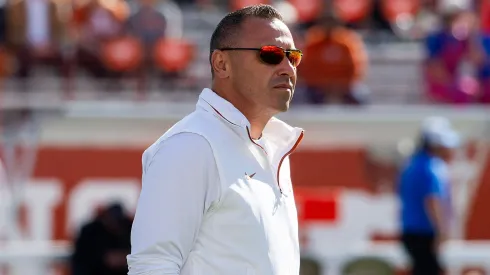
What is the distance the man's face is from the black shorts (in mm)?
5849

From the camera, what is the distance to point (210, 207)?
115 inches

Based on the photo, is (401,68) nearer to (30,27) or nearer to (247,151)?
(30,27)

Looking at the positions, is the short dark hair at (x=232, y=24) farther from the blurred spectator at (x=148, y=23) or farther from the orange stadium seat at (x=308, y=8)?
the orange stadium seat at (x=308, y=8)

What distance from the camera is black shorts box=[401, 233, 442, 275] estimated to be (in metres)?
8.74

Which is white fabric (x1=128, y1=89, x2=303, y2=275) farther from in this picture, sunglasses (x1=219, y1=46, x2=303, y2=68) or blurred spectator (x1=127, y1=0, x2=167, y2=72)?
blurred spectator (x1=127, y1=0, x2=167, y2=72)

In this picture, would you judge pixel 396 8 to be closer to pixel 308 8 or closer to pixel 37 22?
pixel 308 8

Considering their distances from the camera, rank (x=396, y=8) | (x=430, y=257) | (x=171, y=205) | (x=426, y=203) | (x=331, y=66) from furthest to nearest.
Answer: (x=396, y=8)
(x=331, y=66)
(x=430, y=257)
(x=426, y=203)
(x=171, y=205)

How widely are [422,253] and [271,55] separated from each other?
6.00 m

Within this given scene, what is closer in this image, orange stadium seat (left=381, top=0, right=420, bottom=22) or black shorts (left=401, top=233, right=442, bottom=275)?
black shorts (left=401, top=233, right=442, bottom=275)

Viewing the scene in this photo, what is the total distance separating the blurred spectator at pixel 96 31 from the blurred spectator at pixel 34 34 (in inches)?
9.1

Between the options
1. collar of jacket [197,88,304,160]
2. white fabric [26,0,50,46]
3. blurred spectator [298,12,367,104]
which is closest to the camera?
collar of jacket [197,88,304,160]

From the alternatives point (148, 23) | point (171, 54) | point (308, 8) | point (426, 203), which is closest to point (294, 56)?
point (426, 203)

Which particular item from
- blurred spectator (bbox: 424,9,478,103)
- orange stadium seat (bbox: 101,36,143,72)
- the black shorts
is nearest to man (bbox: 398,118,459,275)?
the black shorts

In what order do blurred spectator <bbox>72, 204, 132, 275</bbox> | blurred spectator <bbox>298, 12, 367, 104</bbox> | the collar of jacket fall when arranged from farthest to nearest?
1. blurred spectator <bbox>298, 12, 367, 104</bbox>
2. blurred spectator <bbox>72, 204, 132, 275</bbox>
3. the collar of jacket
